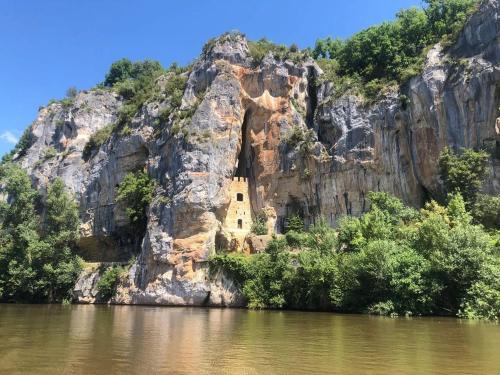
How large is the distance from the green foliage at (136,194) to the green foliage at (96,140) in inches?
406

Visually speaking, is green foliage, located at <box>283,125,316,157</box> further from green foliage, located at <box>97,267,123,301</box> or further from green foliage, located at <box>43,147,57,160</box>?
green foliage, located at <box>43,147,57,160</box>

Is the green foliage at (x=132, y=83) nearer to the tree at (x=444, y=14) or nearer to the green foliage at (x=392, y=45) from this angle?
the green foliage at (x=392, y=45)

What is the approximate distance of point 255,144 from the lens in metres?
51.0

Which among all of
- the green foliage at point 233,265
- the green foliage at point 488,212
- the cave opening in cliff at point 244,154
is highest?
the cave opening in cliff at point 244,154

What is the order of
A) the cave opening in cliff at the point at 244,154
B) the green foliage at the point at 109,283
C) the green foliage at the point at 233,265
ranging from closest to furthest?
the green foliage at the point at 233,265 → the green foliage at the point at 109,283 → the cave opening in cliff at the point at 244,154

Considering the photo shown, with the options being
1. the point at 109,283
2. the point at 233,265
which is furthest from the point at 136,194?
the point at 233,265

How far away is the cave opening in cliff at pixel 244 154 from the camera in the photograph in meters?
51.8

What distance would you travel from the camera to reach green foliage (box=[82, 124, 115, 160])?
187 ft

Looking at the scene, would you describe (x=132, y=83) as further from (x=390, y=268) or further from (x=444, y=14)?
(x=390, y=268)

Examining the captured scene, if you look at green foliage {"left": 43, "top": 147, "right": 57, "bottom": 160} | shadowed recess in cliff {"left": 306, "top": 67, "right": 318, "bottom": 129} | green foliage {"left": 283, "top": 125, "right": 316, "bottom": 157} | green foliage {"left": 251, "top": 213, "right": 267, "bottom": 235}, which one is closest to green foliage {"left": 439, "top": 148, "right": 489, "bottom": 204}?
green foliage {"left": 283, "top": 125, "right": 316, "bottom": 157}

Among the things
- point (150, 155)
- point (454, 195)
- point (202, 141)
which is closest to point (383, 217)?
point (454, 195)

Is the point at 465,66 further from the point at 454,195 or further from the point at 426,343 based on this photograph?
the point at 426,343

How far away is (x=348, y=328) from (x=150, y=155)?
113 ft

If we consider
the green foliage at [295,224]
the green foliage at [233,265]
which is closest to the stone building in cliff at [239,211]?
the green foliage at [295,224]
